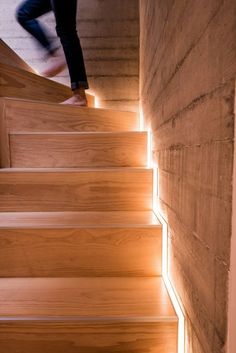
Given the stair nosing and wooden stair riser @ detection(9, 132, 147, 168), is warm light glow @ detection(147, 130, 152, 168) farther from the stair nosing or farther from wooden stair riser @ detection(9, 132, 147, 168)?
the stair nosing

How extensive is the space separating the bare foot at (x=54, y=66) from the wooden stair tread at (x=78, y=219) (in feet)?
6.12

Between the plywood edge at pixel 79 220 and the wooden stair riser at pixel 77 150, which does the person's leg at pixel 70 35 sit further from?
the plywood edge at pixel 79 220

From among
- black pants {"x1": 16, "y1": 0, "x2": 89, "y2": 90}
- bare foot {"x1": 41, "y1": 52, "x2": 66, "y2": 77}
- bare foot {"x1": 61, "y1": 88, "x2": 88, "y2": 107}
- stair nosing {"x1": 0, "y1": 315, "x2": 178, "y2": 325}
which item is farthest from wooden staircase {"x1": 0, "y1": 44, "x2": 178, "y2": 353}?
bare foot {"x1": 41, "y1": 52, "x2": 66, "y2": 77}

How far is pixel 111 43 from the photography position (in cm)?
279

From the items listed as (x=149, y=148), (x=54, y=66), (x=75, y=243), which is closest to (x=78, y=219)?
(x=75, y=243)

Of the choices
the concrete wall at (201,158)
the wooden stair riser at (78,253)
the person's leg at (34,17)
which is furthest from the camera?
the person's leg at (34,17)

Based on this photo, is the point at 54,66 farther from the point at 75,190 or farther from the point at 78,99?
the point at 75,190

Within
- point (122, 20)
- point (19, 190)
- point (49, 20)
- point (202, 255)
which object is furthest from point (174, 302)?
point (49, 20)

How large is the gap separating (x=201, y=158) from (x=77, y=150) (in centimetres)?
107

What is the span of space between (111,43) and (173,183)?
229 centimetres

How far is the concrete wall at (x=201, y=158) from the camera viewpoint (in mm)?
520

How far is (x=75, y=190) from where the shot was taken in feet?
4.62

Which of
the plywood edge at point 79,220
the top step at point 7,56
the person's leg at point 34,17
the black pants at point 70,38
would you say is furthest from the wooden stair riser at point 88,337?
the person's leg at point 34,17

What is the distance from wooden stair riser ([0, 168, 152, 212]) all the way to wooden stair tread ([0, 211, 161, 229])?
1.8 inches
